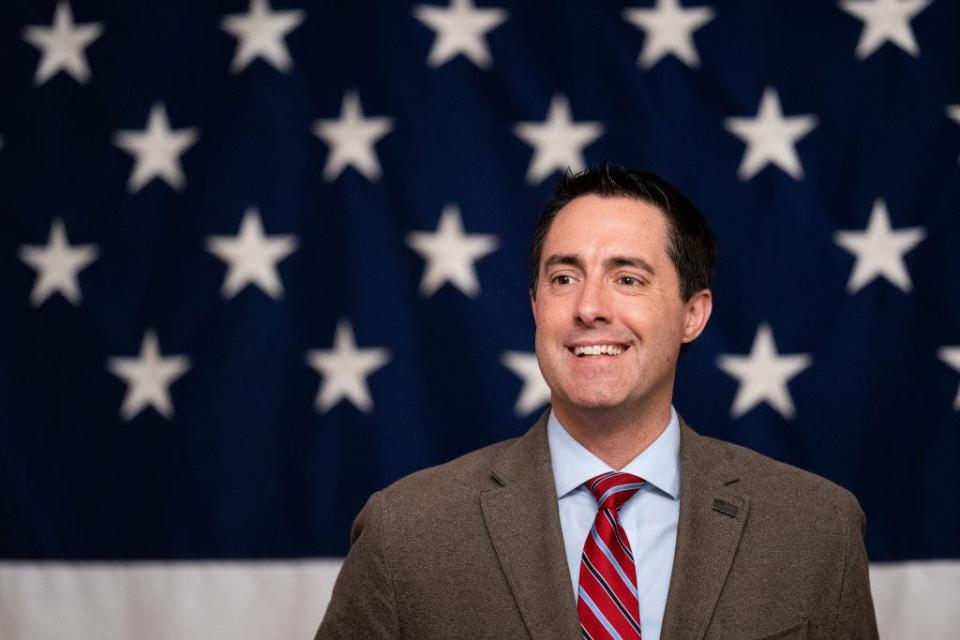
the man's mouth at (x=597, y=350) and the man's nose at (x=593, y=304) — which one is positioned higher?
the man's nose at (x=593, y=304)

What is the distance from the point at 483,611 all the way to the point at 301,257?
1348 mm

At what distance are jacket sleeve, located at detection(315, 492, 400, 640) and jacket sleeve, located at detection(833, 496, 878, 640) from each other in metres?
0.79

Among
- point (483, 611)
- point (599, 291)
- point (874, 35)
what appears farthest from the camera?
point (874, 35)

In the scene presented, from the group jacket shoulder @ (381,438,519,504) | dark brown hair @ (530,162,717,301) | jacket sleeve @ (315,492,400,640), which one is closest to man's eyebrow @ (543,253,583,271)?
dark brown hair @ (530,162,717,301)

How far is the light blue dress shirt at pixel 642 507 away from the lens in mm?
1957

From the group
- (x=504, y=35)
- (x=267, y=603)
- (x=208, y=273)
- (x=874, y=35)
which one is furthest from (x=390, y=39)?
(x=267, y=603)

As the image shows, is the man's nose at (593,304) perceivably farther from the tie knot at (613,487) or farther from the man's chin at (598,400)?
the tie knot at (613,487)

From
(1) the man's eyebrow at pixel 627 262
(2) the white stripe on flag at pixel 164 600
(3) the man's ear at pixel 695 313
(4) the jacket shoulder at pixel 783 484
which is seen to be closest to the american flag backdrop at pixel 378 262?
(2) the white stripe on flag at pixel 164 600

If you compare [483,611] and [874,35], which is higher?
[874,35]

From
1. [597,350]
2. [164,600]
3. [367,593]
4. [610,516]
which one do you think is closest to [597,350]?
[597,350]

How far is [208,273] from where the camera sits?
301 cm

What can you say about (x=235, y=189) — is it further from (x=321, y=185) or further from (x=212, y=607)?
(x=212, y=607)

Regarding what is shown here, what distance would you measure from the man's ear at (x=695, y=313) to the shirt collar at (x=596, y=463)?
0.75ft

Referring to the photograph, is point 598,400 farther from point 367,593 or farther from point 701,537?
point 367,593
